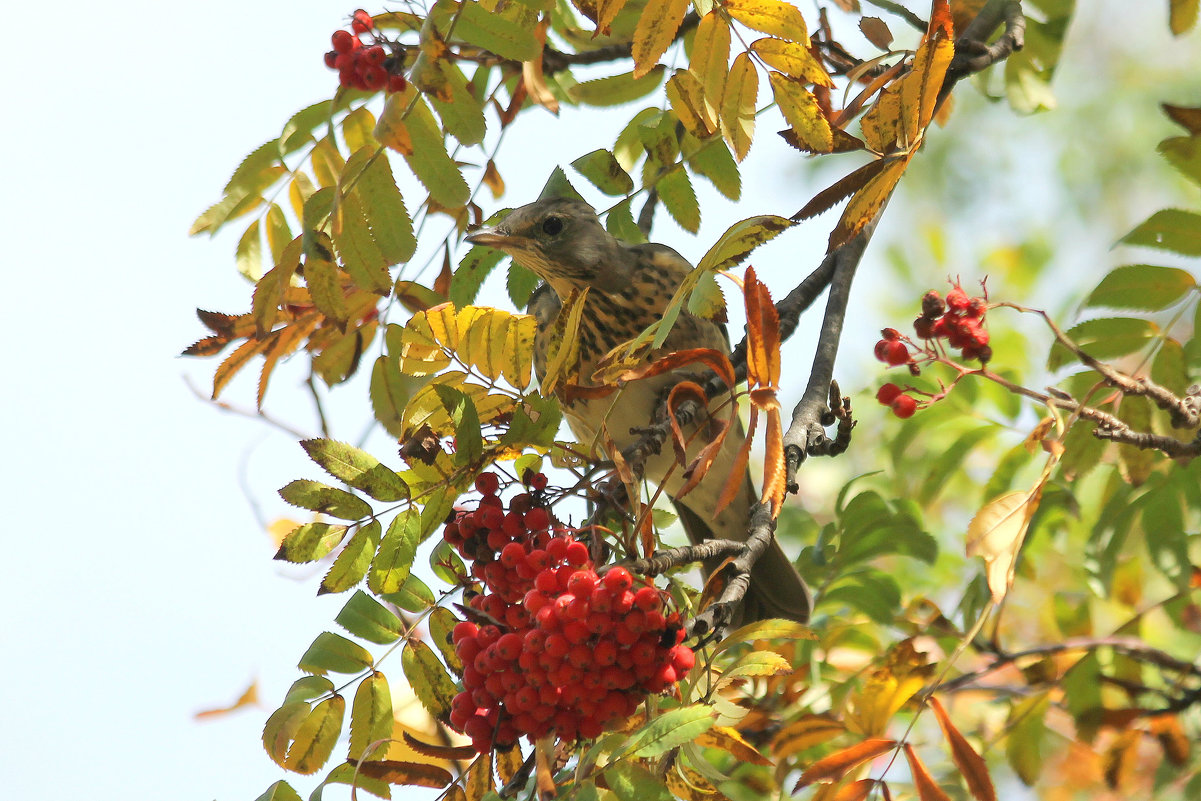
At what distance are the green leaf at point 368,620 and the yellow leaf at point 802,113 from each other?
933 mm

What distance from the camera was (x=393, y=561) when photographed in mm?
1665

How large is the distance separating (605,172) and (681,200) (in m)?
0.18

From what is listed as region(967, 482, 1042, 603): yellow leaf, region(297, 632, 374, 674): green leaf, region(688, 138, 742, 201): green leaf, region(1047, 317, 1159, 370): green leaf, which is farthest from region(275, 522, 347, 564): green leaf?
region(1047, 317, 1159, 370): green leaf

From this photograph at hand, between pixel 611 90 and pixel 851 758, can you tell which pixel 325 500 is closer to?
pixel 851 758

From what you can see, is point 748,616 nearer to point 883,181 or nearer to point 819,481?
point 819,481

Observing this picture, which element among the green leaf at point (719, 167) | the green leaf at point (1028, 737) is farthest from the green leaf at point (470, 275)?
the green leaf at point (1028, 737)

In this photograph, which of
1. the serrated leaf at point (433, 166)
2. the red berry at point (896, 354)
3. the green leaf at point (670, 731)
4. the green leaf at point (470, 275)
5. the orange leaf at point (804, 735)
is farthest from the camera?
the green leaf at point (470, 275)

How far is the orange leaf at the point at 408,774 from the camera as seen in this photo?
5.09 feet

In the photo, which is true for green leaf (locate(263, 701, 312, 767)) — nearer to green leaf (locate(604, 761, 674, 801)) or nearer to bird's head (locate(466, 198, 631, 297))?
green leaf (locate(604, 761, 674, 801))

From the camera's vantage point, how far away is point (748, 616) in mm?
3127

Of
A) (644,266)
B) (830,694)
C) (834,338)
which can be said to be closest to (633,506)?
(834,338)

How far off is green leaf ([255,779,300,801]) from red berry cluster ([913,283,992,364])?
1300mm

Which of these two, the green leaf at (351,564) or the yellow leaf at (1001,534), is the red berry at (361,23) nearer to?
the green leaf at (351,564)

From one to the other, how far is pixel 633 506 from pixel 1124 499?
55.5 inches
